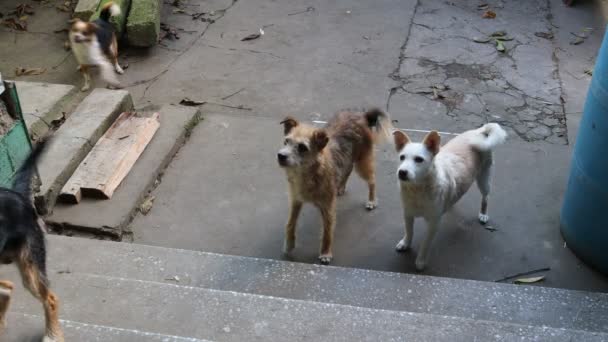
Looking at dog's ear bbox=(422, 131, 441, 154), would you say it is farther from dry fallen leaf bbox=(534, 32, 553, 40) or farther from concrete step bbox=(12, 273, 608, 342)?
dry fallen leaf bbox=(534, 32, 553, 40)

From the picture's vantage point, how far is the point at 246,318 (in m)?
3.14

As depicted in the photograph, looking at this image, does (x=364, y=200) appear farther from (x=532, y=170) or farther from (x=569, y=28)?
(x=569, y=28)

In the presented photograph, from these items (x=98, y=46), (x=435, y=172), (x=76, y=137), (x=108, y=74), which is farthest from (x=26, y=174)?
(x=108, y=74)

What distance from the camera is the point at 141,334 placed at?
2.73 metres

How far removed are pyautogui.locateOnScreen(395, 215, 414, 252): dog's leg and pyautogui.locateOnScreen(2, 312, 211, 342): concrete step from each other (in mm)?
1993

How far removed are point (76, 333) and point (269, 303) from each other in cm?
97

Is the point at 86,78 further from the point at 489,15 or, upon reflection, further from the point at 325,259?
the point at 489,15

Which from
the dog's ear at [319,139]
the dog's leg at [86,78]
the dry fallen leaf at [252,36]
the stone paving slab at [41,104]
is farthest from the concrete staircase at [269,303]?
the dry fallen leaf at [252,36]

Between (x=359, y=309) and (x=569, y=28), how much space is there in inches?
227

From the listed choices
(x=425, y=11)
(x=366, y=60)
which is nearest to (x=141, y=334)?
(x=366, y=60)

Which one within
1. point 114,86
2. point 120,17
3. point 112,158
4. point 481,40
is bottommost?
point 114,86

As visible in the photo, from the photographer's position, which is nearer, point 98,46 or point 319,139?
point 319,139

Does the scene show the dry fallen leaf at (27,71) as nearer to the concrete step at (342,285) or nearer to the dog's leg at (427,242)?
the concrete step at (342,285)

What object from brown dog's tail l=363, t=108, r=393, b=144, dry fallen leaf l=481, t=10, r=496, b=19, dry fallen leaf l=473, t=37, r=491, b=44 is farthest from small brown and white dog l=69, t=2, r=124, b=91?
dry fallen leaf l=481, t=10, r=496, b=19
